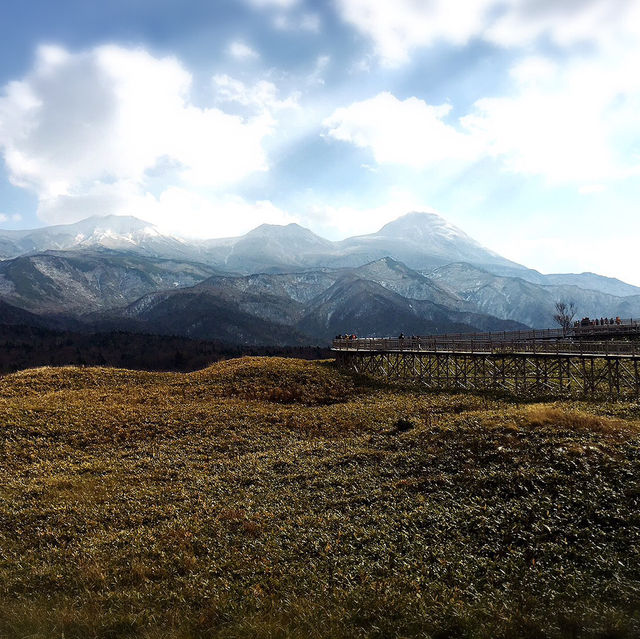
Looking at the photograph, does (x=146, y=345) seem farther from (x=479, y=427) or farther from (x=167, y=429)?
(x=479, y=427)

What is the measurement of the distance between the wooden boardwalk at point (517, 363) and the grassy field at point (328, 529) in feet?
27.1

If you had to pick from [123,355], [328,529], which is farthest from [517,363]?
[123,355]

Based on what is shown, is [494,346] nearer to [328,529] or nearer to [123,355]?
[328,529]

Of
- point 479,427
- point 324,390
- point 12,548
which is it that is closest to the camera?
point 12,548

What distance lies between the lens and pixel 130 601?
45.3ft

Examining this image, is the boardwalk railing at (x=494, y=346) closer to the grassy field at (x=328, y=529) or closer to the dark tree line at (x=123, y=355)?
the grassy field at (x=328, y=529)

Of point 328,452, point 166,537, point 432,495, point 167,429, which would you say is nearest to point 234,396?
point 167,429

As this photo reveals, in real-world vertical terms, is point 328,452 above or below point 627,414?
below

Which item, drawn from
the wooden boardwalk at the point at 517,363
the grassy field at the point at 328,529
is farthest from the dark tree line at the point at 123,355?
the grassy field at the point at 328,529

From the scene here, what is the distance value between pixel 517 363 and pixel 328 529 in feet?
124

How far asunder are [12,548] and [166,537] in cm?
701

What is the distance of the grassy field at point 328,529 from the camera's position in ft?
40.0

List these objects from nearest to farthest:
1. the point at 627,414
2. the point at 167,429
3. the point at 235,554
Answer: the point at 235,554, the point at 627,414, the point at 167,429

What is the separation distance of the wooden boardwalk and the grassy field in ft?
27.1
